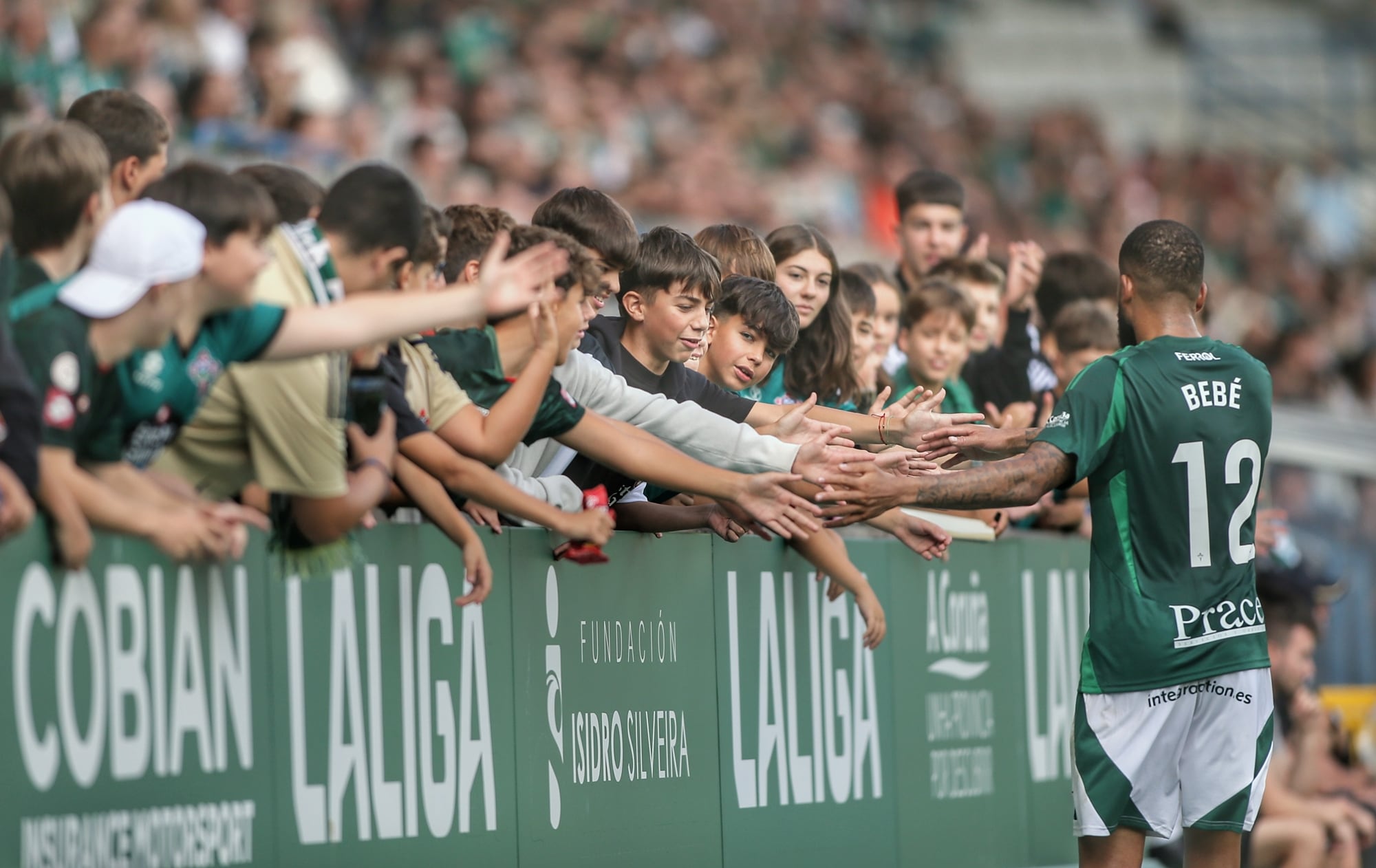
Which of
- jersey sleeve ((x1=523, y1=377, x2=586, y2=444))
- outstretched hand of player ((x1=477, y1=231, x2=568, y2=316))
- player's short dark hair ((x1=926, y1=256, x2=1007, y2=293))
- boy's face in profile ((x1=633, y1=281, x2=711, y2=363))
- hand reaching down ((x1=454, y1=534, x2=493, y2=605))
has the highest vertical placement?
player's short dark hair ((x1=926, y1=256, x2=1007, y2=293))

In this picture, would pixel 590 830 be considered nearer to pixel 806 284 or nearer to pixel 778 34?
pixel 806 284

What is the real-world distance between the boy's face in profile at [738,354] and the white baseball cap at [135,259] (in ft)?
9.70

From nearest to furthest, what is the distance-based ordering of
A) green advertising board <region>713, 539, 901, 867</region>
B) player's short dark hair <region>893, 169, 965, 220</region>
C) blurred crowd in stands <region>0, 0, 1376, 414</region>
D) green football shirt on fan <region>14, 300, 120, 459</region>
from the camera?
green football shirt on fan <region>14, 300, 120, 459</region> → green advertising board <region>713, 539, 901, 867</region> → player's short dark hair <region>893, 169, 965, 220</region> → blurred crowd in stands <region>0, 0, 1376, 414</region>

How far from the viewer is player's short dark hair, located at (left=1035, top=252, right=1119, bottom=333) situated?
10.2 metres

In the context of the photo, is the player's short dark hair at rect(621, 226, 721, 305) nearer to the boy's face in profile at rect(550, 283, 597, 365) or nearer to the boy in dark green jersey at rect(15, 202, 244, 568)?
the boy's face in profile at rect(550, 283, 597, 365)

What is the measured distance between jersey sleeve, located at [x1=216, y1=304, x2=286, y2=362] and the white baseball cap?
0.95 ft

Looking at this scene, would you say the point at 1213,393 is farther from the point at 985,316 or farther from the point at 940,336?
the point at 985,316

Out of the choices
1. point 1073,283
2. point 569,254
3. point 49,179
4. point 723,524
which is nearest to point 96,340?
point 49,179

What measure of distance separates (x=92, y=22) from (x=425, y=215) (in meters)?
7.09

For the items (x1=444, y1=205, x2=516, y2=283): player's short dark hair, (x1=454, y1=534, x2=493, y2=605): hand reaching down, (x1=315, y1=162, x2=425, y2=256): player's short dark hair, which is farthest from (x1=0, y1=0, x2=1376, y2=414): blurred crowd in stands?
(x1=315, y1=162, x2=425, y2=256): player's short dark hair

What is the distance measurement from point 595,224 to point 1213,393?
7.03 ft

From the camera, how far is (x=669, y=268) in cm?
674

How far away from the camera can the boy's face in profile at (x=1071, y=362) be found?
9.18 meters

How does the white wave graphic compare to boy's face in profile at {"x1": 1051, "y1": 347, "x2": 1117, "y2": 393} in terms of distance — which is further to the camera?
boy's face in profile at {"x1": 1051, "y1": 347, "x2": 1117, "y2": 393}
